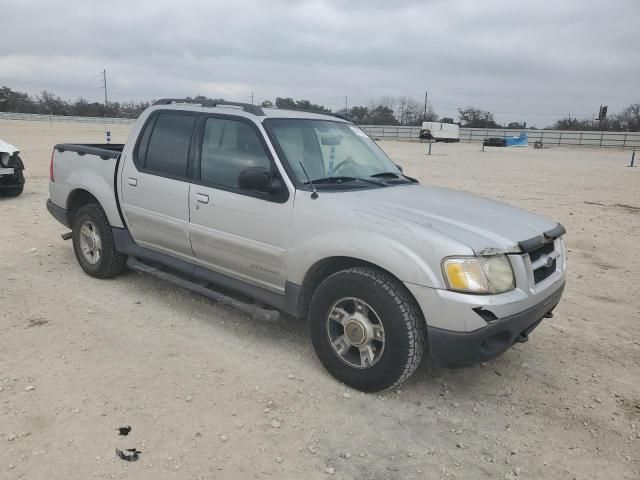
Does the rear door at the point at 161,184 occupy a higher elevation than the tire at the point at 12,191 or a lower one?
higher

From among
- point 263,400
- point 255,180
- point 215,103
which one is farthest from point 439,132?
point 263,400

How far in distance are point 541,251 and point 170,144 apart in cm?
313

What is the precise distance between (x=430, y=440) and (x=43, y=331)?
3.10 metres

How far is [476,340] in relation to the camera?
2984mm

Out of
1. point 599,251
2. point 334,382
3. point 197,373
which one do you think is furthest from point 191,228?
point 599,251

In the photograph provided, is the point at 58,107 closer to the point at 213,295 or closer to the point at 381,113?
the point at 381,113

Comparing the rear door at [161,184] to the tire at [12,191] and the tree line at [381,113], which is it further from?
the tree line at [381,113]

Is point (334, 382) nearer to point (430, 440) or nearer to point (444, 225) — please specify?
point (430, 440)

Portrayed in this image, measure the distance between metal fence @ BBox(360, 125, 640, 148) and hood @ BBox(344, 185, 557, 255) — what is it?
37.3 meters

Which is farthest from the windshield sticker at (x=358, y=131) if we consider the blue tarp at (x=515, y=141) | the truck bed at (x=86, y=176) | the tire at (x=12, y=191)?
the blue tarp at (x=515, y=141)

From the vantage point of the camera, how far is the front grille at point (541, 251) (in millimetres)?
3395

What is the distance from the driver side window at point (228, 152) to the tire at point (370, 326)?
1.11 metres

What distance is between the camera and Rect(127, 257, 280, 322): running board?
12.8 ft

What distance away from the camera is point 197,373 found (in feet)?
11.9
